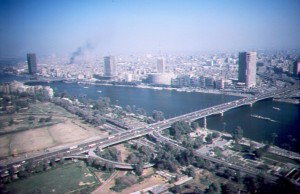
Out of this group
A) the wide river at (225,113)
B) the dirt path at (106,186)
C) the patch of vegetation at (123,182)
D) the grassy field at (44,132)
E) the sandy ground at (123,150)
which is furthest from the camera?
the wide river at (225,113)

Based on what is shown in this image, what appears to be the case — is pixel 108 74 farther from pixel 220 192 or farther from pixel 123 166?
pixel 220 192

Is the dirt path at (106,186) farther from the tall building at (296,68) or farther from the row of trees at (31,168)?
the tall building at (296,68)

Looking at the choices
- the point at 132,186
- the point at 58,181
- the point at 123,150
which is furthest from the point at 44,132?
the point at 132,186

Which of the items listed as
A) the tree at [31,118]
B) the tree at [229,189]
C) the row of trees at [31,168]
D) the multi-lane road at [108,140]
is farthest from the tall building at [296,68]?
the row of trees at [31,168]

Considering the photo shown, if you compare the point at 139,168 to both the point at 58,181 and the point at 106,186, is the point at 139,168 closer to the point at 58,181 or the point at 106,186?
the point at 106,186

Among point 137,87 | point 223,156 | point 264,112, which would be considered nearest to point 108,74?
point 137,87
